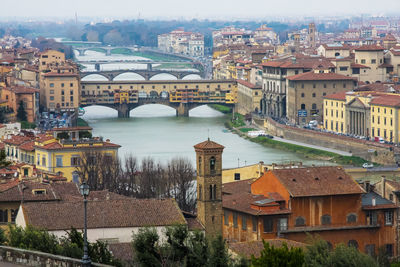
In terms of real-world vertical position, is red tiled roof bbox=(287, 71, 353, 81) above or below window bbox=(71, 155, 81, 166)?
below

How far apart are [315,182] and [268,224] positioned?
856mm

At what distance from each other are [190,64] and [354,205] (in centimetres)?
5667

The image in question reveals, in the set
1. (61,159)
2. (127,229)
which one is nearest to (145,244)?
(127,229)

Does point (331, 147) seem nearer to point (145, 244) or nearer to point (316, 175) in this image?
point (316, 175)

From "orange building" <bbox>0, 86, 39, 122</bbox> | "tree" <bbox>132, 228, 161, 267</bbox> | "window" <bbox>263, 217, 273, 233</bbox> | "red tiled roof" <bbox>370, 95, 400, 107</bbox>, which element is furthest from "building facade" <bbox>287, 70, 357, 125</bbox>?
"tree" <bbox>132, 228, 161, 267</bbox>

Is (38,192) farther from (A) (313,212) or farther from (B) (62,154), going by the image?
(B) (62,154)

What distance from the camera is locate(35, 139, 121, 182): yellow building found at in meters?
19.8

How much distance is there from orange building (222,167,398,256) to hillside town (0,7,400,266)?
0.05 feet

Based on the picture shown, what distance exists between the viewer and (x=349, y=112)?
3228 centimetres

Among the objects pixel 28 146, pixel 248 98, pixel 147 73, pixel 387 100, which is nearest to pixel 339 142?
pixel 387 100

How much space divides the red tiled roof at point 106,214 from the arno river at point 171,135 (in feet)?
40.0

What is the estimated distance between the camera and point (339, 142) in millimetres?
30625

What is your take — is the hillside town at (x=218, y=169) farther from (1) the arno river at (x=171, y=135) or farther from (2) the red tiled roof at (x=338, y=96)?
(1) the arno river at (x=171, y=135)

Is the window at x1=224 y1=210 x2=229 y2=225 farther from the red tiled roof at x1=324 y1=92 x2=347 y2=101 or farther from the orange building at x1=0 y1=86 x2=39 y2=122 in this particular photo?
the orange building at x1=0 y1=86 x2=39 y2=122
